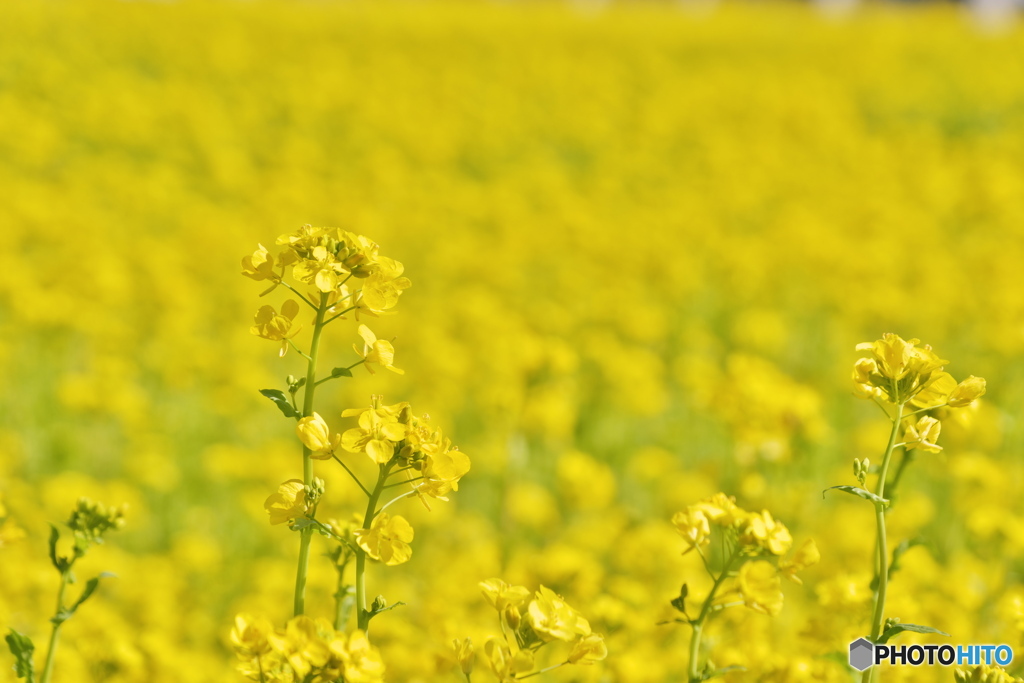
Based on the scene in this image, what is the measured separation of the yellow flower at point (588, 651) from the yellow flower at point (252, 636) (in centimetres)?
42

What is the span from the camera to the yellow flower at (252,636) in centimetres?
139

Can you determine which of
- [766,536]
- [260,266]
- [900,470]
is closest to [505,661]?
[766,536]

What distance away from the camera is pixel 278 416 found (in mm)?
5168

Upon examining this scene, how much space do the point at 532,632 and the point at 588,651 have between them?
0.08 m

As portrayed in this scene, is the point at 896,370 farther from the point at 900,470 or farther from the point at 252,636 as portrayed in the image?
the point at 252,636

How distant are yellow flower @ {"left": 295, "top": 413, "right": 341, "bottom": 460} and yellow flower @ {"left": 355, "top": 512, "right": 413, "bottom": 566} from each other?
0.12 meters

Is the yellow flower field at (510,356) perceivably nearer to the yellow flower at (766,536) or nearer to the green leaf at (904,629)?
the yellow flower at (766,536)

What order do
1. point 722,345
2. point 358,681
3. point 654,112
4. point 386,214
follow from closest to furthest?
point 358,681 < point 722,345 < point 386,214 < point 654,112

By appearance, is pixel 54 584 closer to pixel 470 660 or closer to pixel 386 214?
pixel 470 660

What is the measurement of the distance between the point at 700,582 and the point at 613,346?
228 centimetres

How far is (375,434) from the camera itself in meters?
1.41

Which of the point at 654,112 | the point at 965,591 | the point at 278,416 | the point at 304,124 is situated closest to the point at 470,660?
the point at 965,591

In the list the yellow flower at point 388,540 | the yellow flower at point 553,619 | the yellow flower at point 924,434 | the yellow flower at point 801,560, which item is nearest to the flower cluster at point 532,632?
the yellow flower at point 553,619

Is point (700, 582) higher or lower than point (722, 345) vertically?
lower
